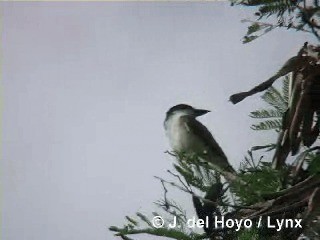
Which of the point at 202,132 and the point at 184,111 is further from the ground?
the point at 184,111

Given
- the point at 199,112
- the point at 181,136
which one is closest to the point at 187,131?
the point at 181,136

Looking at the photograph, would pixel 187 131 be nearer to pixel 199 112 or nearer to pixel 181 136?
pixel 181 136

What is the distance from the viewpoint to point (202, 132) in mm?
1909

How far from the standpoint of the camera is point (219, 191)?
3.62 ft

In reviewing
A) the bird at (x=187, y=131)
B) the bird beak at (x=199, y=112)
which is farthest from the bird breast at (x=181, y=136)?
the bird beak at (x=199, y=112)

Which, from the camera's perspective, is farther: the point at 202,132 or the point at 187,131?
the point at 187,131

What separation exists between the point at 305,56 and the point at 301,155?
23 cm

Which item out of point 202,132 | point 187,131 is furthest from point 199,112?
point 187,131

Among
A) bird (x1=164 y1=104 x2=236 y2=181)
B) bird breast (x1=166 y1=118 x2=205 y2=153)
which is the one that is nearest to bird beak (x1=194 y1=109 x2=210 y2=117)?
bird (x1=164 y1=104 x2=236 y2=181)

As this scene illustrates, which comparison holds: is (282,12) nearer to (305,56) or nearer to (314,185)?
(305,56)

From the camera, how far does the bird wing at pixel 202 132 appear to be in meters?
1.65

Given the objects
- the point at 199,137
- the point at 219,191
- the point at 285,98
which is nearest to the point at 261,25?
the point at 285,98

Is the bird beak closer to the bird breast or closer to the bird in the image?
the bird

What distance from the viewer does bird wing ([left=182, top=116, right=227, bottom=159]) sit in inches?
65.0
